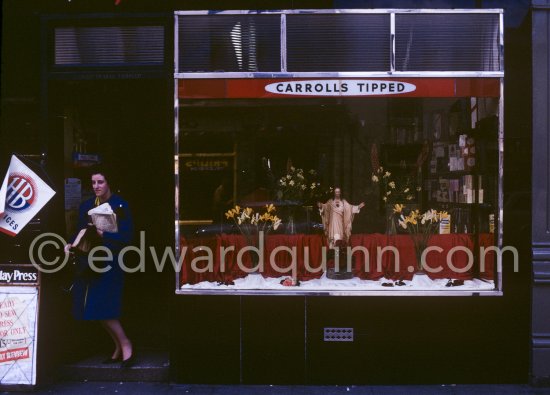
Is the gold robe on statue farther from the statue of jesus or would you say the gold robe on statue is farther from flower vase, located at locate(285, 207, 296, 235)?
flower vase, located at locate(285, 207, 296, 235)

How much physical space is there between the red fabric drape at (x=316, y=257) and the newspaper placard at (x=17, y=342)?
161cm

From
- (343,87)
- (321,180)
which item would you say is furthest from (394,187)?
(343,87)

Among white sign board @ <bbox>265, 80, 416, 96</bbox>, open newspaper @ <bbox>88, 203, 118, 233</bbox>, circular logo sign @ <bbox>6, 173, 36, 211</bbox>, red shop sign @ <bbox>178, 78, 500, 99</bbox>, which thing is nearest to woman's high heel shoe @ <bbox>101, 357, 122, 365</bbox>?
open newspaper @ <bbox>88, 203, 118, 233</bbox>

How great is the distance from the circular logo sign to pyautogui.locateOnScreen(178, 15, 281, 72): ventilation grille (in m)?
1.93

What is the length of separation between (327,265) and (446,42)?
268 centimetres

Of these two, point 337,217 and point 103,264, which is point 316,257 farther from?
point 103,264

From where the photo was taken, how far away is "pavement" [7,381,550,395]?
616cm

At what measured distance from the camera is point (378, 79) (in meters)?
6.27

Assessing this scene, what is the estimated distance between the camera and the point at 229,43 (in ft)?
20.9

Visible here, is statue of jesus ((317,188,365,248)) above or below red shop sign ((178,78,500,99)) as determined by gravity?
below

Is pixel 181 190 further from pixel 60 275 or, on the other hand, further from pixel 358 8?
pixel 358 8

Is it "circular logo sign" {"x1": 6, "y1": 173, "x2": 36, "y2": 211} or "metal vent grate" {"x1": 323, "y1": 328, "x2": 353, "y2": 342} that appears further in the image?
"metal vent grate" {"x1": 323, "y1": 328, "x2": 353, "y2": 342}

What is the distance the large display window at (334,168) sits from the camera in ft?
20.7

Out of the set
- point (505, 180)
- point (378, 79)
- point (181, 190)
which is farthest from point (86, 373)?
point (505, 180)
